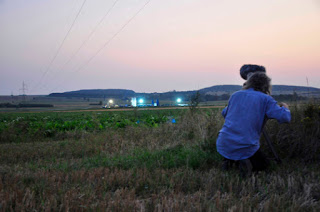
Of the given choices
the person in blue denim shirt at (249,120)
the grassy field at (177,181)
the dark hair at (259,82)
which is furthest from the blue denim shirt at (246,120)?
the grassy field at (177,181)

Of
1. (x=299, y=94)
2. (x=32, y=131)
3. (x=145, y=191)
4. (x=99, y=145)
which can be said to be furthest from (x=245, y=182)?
(x=32, y=131)

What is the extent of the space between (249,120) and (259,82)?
640 millimetres

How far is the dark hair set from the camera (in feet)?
12.8

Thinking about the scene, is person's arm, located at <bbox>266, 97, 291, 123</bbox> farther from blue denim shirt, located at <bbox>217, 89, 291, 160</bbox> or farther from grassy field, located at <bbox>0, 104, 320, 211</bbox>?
grassy field, located at <bbox>0, 104, 320, 211</bbox>

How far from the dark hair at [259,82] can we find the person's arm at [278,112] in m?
0.31

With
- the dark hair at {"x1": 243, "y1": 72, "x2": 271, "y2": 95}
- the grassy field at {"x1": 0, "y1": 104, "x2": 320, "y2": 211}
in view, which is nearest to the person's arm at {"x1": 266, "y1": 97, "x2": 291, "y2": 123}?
the dark hair at {"x1": 243, "y1": 72, "x2": 271, "y2": 95}

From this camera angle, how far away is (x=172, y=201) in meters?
2.84

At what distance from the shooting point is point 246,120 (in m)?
3.78

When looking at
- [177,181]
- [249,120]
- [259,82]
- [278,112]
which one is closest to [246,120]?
[249,120]

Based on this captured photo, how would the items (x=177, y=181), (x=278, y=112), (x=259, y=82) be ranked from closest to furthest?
1. (x=278, y=112)
2. (x=177, y=181)
3. (x=259, y=82)

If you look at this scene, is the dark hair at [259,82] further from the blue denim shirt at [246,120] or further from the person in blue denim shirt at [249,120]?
the blue denim shirt at [246,120]

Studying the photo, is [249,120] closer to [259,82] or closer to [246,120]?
[246,120]

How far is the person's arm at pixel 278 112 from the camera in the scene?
138 inches

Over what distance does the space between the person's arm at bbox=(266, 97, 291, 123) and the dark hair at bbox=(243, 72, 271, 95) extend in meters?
0.31
